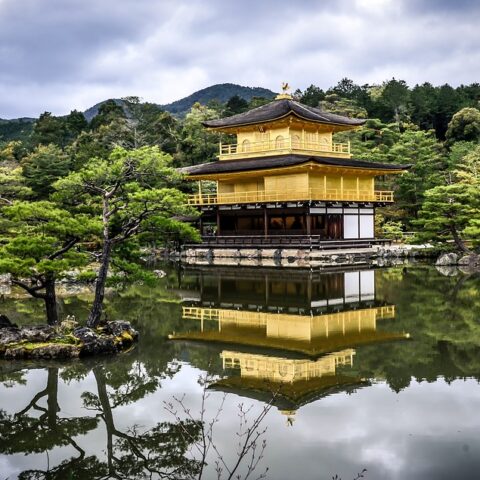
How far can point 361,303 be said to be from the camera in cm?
1870

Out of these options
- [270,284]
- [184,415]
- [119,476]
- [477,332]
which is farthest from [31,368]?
[270,284]

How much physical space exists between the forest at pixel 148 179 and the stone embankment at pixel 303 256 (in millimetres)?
2096

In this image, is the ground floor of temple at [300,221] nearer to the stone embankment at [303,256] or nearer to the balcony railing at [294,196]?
the balcony railing at [294,196]

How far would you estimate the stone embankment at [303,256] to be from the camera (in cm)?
3189

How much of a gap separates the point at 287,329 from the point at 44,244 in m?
5.89

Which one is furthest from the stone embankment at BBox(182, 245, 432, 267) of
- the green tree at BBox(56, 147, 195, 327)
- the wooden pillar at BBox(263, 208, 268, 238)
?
the green tree at BBox(56, 147, 195, 327)

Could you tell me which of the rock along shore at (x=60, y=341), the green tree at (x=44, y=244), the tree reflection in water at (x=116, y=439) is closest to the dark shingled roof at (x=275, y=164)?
the green tree at (x=44, y=244)

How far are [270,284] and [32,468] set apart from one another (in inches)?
671

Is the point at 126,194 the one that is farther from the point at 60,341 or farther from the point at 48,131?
the point at 48,131

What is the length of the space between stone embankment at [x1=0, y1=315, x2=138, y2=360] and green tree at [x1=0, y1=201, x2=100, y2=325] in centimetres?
85

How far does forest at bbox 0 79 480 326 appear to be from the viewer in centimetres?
1348

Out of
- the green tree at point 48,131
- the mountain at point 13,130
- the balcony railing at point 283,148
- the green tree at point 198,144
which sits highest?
the mountain at point 13,130

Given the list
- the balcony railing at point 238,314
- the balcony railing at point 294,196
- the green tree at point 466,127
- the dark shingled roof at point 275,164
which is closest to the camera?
the balcony railing at point 238,314

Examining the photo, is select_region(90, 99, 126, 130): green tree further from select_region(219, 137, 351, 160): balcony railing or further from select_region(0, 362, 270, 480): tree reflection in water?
select_region(0, 362, 270, 480): tree reflection in water
